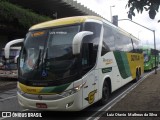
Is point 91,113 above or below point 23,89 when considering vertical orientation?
below

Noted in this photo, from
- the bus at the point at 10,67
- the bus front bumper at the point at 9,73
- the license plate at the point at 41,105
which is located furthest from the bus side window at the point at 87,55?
the bus front bumper at the point at 9,73

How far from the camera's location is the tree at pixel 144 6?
16.4 ft

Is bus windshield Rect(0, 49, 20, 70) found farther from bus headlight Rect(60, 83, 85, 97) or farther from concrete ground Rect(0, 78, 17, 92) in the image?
bus headlight Rect(60, 83, 85, 97)

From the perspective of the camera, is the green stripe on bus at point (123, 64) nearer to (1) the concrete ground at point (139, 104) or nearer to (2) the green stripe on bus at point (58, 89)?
(1) the concrete ground at point (139, 104)

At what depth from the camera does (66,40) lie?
855 cm

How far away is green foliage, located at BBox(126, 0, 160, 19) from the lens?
197 inches

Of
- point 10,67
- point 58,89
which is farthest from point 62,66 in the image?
point 10,67

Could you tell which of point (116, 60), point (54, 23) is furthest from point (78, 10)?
point (54, 23)

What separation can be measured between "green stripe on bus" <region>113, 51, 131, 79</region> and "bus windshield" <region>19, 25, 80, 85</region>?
14.0 ft

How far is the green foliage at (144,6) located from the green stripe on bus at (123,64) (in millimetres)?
7085

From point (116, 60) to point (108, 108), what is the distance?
3.26 meters

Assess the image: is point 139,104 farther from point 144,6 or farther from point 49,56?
point 144,6

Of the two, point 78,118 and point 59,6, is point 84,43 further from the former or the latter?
point 59,6

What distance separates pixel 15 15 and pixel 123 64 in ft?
48.5
